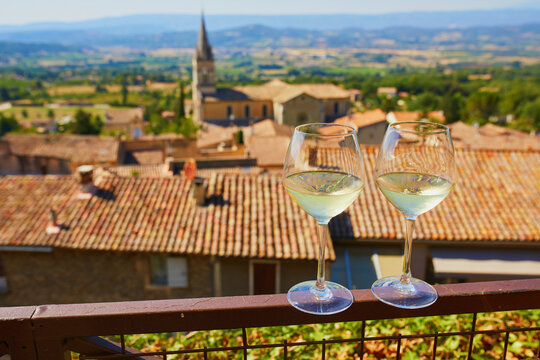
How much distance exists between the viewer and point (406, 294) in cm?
144

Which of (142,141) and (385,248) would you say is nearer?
(385,248)

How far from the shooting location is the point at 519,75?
12669cm

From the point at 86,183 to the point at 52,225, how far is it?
1910 mm

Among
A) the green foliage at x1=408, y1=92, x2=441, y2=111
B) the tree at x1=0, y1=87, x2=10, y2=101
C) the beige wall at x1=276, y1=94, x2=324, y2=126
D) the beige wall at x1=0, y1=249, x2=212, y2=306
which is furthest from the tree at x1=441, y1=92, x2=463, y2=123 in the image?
the tree at x1=0, y1=87, x2=10, y2=101

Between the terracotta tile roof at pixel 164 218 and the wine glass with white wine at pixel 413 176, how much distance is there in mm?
7710

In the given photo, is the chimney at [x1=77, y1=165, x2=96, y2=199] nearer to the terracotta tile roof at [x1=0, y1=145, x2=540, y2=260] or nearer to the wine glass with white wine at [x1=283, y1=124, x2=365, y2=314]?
the terracotta tile roof at [x1=0, y1=145, x2=540, y2=260]

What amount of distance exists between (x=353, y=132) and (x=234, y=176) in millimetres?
10550

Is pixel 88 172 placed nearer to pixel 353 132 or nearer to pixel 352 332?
pixel 352 332

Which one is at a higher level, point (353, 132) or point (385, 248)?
point (353, 132)

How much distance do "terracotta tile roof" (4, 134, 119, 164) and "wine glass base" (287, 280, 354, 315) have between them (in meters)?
34.6

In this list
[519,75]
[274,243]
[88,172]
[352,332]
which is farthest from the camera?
[519,75]

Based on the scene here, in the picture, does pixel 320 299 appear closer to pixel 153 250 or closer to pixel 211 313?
pixel 211 313

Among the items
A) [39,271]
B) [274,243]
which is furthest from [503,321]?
[39,271]

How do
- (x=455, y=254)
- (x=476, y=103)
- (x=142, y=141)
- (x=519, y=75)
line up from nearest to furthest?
(x=455, y=254)
(x=142, y=141)
(x=476, y=103)
(x=519, y=75)
